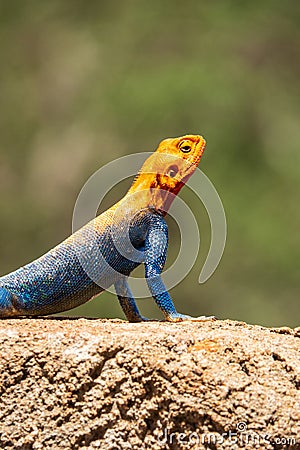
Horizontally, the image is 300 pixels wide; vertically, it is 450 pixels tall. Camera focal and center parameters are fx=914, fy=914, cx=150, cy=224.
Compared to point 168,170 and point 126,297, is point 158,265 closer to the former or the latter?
point 126,297

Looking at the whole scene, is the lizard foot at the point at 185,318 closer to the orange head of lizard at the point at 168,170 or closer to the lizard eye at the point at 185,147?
the orange head of lizard at the point at 168,170

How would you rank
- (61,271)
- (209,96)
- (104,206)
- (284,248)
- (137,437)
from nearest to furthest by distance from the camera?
(137,437), (61,271), (104,206), (284,248), (209,96)

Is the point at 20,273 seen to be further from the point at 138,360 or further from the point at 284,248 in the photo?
the point at 284,248

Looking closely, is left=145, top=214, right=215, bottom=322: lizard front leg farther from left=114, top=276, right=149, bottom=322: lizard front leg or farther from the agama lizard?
left=114, top=276, right=149, bottom=322: lizard front leg

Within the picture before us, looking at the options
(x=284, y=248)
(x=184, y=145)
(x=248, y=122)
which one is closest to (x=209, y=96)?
(x=248, y=122)

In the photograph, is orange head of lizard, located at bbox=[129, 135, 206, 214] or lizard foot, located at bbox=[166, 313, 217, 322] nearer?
lizard foot, located at bbox=[166, 313, 217, 322]

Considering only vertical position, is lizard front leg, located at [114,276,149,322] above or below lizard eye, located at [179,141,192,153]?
below

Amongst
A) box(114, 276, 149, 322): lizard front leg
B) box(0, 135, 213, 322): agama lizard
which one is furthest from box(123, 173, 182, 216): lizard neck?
box(114, 276, 149, 322): lizard front leg
